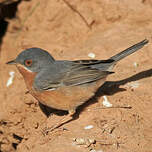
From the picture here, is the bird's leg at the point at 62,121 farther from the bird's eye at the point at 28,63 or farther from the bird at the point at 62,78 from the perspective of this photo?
the bird's eye at the point at 28,63

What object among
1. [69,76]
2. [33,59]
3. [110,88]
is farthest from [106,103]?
[33,59]

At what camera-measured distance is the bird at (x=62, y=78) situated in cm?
618

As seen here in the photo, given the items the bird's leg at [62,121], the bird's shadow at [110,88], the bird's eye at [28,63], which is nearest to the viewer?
the bird's leg at [62,121]

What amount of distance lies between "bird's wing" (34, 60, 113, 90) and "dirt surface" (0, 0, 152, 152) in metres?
0.60

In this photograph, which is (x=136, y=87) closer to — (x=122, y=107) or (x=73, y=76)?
(x=122, y=107)

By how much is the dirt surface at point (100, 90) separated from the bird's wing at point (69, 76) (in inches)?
23.6

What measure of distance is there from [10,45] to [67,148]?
5335mm

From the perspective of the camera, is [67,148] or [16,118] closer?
[67,148]

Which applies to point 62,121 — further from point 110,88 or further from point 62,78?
point 110,88

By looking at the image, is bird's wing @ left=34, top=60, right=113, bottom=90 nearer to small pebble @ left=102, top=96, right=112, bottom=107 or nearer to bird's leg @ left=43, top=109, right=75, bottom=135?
small pebble @ left=102, top=96, right=112, bottom=107

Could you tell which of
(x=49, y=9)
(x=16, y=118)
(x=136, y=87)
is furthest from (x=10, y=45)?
(x=136, y=87)

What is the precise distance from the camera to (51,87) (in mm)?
6234

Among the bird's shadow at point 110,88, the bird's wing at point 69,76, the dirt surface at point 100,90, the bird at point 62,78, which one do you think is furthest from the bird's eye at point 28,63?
the bird's shadow at point 110,88

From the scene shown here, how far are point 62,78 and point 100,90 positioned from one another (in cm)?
97
